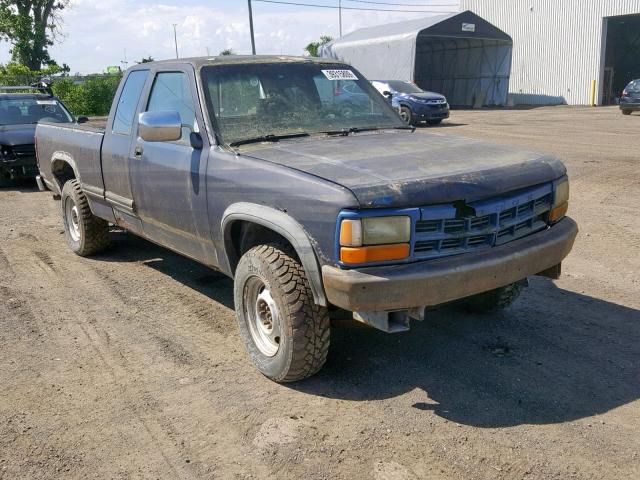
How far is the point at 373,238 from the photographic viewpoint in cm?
320

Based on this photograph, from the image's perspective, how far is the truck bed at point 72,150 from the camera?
5.93 meters

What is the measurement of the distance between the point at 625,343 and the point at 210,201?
113 inches

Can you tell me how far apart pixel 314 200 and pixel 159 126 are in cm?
141

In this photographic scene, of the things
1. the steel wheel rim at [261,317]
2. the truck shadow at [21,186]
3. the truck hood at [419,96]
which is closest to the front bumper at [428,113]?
the truck hood at [419,96]

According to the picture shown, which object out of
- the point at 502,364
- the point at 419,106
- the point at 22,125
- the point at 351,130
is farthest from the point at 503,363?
the point at 419,106

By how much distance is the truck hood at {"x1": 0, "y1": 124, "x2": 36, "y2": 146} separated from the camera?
11164mm

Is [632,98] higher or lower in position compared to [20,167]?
higher

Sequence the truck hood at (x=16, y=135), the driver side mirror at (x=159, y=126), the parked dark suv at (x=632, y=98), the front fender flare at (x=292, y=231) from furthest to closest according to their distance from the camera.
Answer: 1. the parked dark suv at (x=632, y=98)
2. the truck hood at (x=16, y=135)
3. the driver side mirror at (x=159, y=126)
4. the front fender flare at (x=292, y=231)

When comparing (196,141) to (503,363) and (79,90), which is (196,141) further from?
(79,90)

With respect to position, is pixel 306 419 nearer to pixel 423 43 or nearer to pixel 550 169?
pixel 550 169

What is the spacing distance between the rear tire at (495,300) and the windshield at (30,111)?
372 inches

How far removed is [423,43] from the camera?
3609 cm

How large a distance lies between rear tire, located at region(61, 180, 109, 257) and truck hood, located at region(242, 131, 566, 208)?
306cm

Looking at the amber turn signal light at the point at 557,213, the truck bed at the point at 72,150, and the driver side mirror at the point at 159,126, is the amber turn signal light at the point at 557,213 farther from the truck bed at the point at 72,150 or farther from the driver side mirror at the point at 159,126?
the truck bed at the point at 72,150
